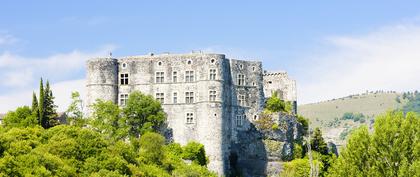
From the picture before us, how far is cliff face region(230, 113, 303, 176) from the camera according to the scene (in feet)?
319

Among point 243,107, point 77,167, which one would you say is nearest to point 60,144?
point 77,167

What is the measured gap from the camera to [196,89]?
9669cm

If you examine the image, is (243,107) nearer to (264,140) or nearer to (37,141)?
(264,140)

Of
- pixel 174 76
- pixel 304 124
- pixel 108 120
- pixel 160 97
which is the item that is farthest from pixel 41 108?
pixel 304 124

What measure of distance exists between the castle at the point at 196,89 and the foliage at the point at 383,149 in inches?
1407

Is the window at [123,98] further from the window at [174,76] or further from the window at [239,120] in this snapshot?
the window at [239,120]

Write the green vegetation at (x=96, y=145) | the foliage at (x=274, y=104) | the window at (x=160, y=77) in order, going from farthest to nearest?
1. the foliage at (x=274, y=104)
2. the window at (x=160, y=77)
3. the green vegetation at (x=96, y=145)

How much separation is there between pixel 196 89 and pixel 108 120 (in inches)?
409

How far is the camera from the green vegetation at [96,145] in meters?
66.2

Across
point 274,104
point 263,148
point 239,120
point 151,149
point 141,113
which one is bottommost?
point 151,149

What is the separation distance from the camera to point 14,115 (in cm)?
9056

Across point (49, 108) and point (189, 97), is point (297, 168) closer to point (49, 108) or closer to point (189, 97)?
point (189, 97)

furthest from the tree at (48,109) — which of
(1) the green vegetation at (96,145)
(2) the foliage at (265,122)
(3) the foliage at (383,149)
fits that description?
(3) the foliage at (383,149)

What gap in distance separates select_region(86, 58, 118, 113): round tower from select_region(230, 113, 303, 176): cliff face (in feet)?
50.3
